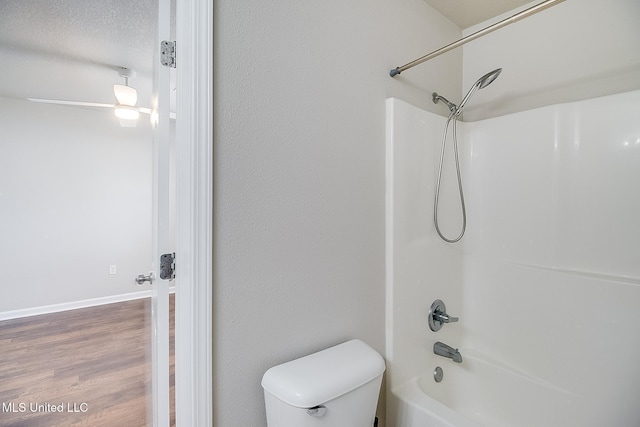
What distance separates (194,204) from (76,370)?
2.50 meters

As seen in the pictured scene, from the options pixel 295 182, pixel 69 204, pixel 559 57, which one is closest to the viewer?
pixel 295 182

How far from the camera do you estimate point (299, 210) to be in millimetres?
1073

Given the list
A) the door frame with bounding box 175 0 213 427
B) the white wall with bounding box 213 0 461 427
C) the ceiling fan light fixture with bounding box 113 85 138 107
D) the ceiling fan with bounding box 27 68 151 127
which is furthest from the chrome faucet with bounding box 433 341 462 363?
the ceiling fan light fixture with bounding box 113 85 138 107

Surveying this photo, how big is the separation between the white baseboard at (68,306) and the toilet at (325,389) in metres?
2.59

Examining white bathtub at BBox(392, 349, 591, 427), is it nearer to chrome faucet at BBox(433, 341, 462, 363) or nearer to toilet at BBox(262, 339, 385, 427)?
chrome faucet at BBox(433, 341, 462, 363)

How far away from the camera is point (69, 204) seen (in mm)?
3326

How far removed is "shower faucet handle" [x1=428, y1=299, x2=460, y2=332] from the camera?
1.57 metres

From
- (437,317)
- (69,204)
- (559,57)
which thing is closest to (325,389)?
(437,317)

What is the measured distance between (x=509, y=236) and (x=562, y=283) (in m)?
0.33

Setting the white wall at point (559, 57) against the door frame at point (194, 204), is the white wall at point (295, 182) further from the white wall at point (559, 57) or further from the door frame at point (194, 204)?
the white wall at point (559, 57)

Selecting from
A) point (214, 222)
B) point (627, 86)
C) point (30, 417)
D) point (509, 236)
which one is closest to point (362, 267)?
point (214, 222)

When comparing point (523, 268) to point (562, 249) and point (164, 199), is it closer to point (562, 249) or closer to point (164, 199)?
point (562, 249)

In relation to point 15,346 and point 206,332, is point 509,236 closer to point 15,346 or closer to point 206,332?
point 206,332

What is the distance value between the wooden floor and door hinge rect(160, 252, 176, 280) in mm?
197
